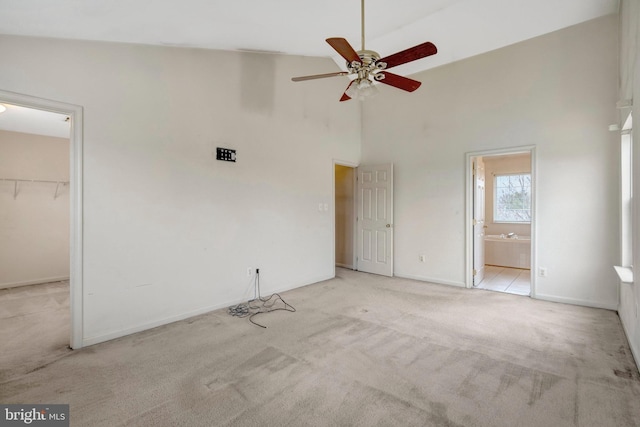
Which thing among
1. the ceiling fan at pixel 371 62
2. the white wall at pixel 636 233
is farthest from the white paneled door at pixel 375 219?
the white wall at pixel 636 233

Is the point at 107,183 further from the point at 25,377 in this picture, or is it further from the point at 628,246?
the point at 628,246

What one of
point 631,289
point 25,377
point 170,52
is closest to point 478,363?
point 631,289

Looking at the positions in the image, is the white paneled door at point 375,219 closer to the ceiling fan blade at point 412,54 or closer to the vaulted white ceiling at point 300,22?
the vaulted white ceiling at point 300,22

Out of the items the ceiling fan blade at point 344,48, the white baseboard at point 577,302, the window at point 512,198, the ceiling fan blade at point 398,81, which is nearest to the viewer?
the ceiling fan blade at point 344,48

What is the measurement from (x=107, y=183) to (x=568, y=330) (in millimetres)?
4648

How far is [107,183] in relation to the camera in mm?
2719

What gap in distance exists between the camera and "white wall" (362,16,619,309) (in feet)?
11.6

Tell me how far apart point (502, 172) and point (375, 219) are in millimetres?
3912

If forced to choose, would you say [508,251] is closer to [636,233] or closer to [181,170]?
[636,233]

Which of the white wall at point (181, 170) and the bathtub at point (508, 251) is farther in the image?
the bathtub at point (508, 251)

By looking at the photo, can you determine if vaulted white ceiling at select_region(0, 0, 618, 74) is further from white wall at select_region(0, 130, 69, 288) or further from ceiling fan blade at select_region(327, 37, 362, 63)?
white wall at select_region(0, 130, 69, 288)

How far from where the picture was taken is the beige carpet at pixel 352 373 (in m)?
1.76

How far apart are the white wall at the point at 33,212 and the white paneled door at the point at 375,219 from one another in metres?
5.08

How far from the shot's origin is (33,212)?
4695 millimetres
